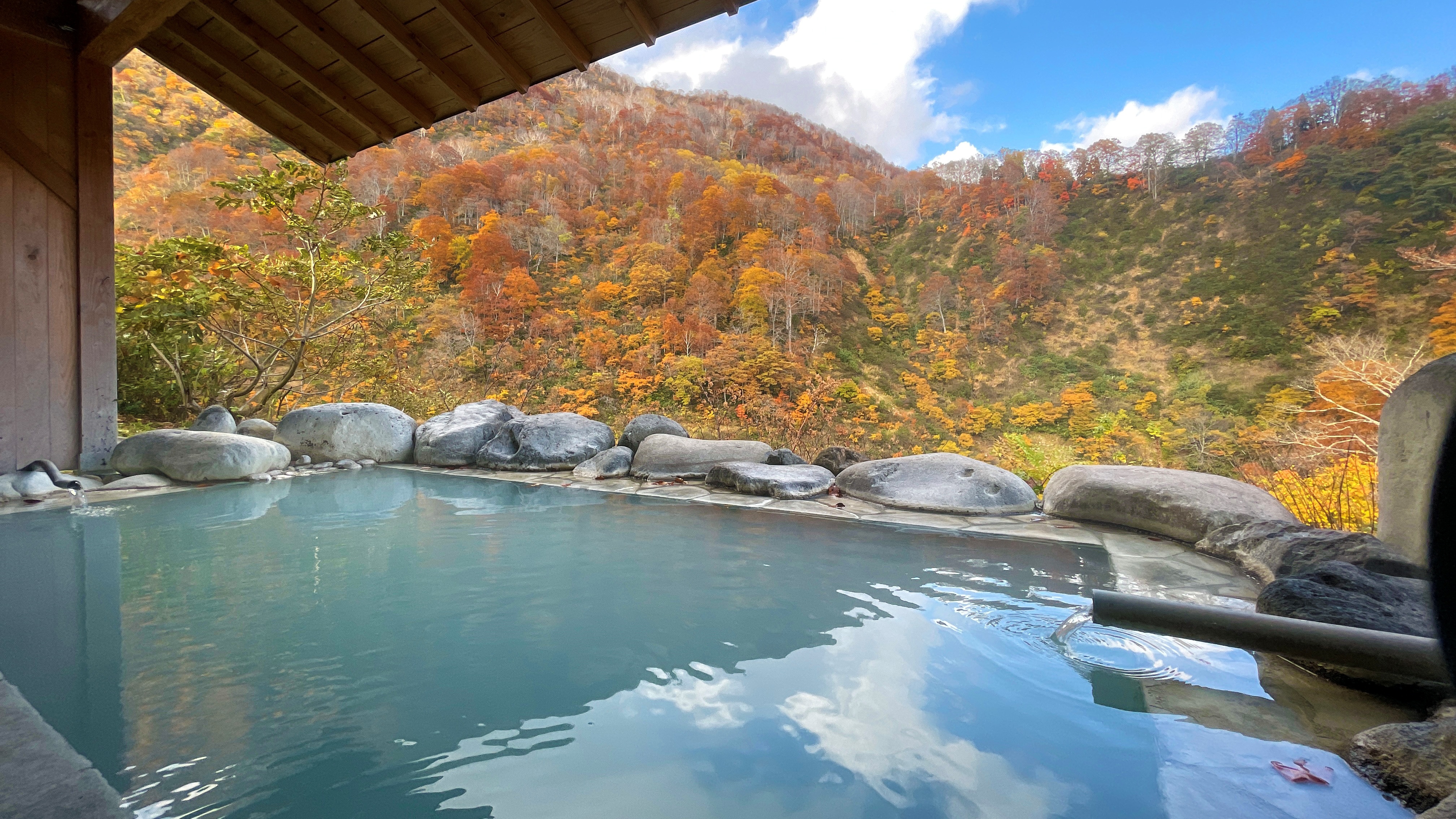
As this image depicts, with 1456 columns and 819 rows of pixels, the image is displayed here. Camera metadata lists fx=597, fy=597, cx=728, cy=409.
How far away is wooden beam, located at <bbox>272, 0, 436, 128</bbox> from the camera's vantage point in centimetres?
320

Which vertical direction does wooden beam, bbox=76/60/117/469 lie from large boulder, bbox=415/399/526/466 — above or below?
above

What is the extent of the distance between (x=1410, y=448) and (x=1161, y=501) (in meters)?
1.18

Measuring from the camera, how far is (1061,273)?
Answer: 72.7 feet

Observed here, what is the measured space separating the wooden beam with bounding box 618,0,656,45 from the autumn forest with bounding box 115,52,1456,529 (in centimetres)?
591

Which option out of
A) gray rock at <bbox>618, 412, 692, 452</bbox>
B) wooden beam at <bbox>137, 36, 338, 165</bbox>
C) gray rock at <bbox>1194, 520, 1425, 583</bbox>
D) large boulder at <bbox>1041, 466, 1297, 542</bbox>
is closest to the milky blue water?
gray rock at <bbox>1194, 520, 1425, 583</bbox>

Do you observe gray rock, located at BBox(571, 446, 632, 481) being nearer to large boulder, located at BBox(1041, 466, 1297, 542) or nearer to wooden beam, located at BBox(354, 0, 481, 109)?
wooden beam, located at BBox(354, 0, 481, 109)

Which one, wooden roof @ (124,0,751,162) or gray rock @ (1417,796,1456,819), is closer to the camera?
gray rock @ (1417,796,1456,819)

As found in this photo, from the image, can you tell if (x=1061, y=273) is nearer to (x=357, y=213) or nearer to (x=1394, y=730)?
(x=357, y=213)

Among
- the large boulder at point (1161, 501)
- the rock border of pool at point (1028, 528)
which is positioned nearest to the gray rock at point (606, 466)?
the rock border of pool at point (1028, 528)

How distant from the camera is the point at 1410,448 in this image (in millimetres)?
2678

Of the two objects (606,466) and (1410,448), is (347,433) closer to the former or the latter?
(606,466)

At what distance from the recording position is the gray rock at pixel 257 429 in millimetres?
7121

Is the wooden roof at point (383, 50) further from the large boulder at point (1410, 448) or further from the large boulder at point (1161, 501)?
the large boulder at point (1161, 501)

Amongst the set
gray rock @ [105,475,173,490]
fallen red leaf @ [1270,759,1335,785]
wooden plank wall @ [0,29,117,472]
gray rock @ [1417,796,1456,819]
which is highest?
wooden plank wall @ [0,29,117,472]
